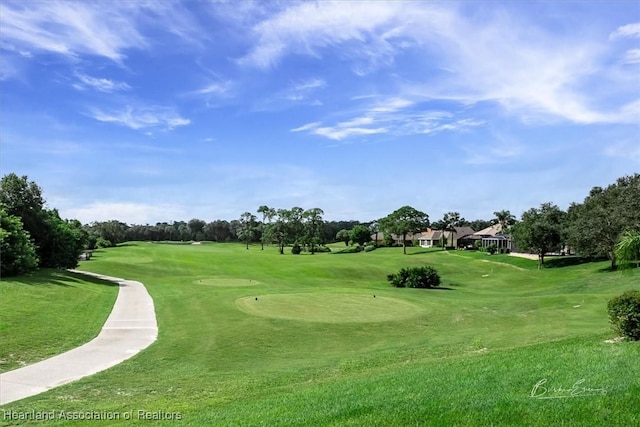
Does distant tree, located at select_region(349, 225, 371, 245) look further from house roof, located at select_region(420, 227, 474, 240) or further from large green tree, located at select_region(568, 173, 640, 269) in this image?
large green tree, located at select_region(568, 173, 640, 269)

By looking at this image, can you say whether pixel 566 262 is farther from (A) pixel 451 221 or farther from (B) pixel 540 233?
(A) pixel 451 221

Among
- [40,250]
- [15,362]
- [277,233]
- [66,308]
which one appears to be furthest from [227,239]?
[15,362]

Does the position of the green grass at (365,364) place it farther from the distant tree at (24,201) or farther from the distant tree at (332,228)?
the distant tree at (332,228)

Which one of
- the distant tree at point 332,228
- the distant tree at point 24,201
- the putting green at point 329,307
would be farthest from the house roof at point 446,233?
the putting green at point 329,307

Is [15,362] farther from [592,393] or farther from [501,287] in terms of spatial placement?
[501,287]

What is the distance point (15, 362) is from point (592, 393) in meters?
14.8

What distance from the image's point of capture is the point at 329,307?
26516mm

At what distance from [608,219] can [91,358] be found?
52.4 meters

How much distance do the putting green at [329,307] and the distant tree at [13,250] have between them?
17.8 meters

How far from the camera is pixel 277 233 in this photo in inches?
4461

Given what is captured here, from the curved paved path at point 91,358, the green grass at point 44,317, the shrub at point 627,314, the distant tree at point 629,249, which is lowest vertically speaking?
the curved paved path at point 91,358

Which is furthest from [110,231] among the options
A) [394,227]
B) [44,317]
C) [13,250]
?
[44,317]

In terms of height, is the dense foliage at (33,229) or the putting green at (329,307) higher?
the dense foliage at (33,229)

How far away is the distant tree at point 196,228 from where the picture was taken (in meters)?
171
